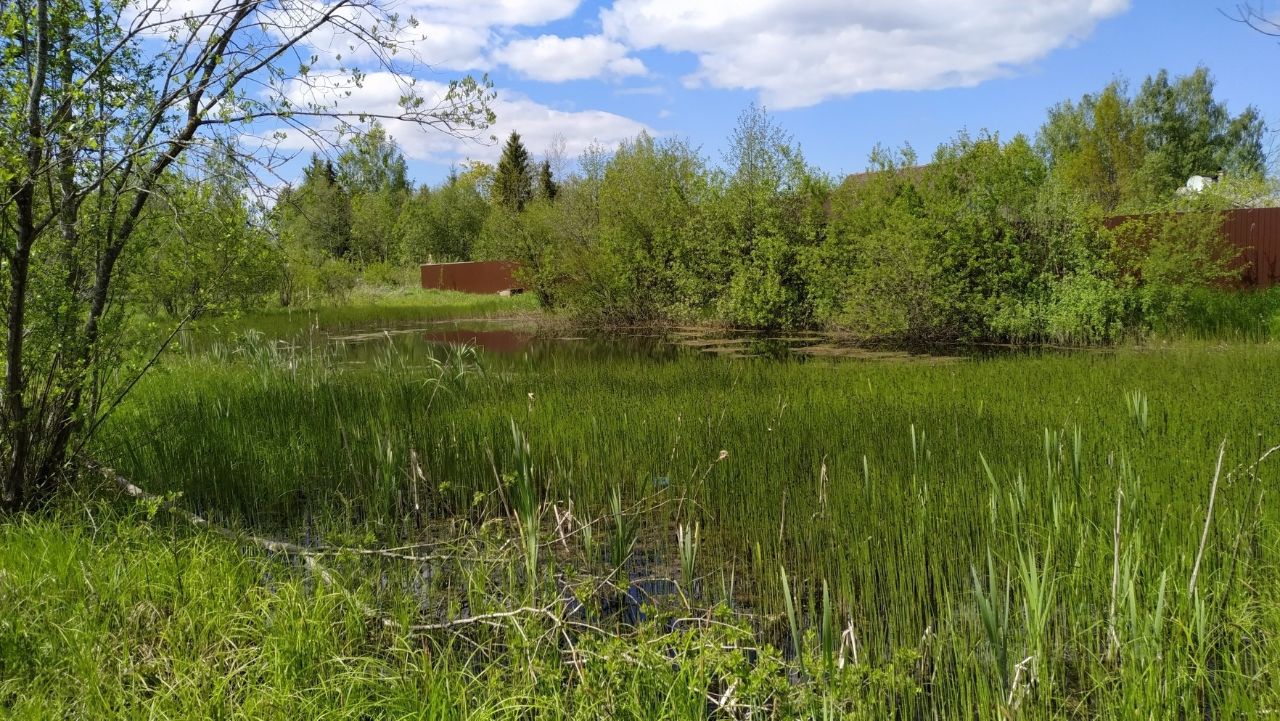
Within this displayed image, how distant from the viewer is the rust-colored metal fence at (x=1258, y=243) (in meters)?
15.5

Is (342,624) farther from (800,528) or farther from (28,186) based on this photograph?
(28,186)

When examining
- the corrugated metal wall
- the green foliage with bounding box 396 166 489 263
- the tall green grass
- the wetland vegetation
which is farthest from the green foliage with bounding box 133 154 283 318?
the green foliage with bounding box 396 166 489 263

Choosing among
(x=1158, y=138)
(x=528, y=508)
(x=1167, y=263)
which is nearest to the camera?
Result: (x=528, y=508)

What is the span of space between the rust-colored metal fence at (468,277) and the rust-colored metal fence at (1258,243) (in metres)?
24.6

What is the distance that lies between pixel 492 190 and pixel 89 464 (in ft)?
141

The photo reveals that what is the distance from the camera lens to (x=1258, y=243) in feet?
51.6

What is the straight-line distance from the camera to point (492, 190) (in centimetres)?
4616

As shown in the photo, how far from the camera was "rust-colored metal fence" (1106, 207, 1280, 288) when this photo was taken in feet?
51.0

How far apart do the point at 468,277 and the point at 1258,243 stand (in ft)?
93.5

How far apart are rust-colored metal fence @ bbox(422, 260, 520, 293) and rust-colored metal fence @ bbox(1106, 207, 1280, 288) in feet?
80.6

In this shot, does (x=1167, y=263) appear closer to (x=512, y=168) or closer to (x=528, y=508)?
(x=528, y=508)

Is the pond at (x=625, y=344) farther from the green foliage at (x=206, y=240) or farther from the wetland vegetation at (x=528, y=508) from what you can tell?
the green foliage at (x=206, y=240)

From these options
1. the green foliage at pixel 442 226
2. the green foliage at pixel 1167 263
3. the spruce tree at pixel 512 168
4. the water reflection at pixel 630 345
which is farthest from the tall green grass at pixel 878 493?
the green foliage at pixel 442 226

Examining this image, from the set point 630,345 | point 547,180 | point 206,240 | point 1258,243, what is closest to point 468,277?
point 547,180
